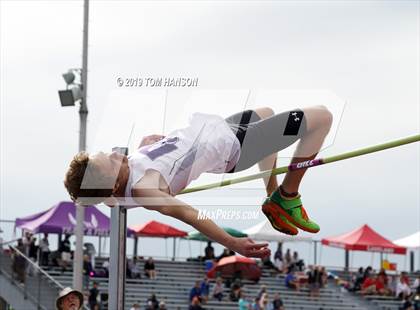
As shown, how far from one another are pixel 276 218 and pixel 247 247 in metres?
1.06

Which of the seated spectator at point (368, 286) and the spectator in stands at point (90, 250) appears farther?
the seated spectator at point (368, 286)

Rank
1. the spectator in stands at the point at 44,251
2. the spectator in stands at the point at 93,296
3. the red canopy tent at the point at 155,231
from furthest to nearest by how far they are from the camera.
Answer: the red canopy tent at the point at 155,231, the spectator in stands at the point at 44,251, the spectator in stands at the point at 93,296

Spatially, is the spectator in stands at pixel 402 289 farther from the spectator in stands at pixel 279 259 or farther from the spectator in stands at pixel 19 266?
the spectator in stands at pixel 19 266

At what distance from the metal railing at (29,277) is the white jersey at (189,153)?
9480 millimetres

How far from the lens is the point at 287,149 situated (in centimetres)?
560

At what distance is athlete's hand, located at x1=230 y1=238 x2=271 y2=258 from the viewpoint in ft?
15.5

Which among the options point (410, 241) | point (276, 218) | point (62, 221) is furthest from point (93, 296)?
point (276, 218)

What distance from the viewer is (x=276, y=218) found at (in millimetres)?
5766

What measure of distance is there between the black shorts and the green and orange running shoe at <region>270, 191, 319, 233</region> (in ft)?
1.09

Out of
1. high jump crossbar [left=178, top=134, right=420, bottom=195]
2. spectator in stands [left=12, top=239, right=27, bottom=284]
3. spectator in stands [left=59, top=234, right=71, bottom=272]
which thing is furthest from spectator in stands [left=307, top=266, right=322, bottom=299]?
high jump crossbar [left=178, top=134, right=420, bottom=195]

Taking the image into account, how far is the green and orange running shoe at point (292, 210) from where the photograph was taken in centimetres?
573

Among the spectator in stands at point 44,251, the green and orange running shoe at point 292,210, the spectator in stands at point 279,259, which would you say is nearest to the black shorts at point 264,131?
the green and orange running shoe at point 292,210

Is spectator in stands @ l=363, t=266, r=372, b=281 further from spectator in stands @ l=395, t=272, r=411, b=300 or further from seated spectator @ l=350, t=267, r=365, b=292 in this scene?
spectator in stands @ l=395, t=272, r=411, b=300

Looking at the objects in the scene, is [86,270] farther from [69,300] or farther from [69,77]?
[69,300]
